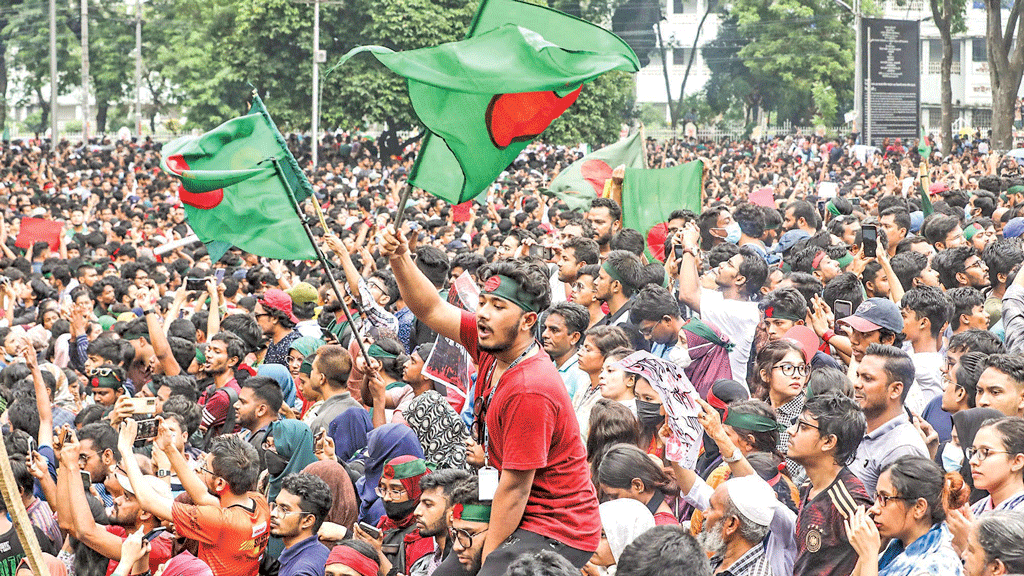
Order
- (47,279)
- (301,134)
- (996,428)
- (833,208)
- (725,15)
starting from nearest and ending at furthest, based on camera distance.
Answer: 1. (996,428)
2. (833,208)
3. (47,279)
4. (301,134)
5. (725,15)

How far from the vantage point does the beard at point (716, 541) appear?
15.0 ft

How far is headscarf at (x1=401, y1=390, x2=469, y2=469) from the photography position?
569 cm

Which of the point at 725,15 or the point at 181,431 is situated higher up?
the point at 725,15

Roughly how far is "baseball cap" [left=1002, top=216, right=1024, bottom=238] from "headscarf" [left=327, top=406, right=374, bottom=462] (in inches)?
234

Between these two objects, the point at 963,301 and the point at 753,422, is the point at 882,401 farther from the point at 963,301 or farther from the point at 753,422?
the point at 963,301

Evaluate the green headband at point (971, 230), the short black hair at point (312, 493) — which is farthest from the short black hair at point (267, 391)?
the green headband at point (971, 230)

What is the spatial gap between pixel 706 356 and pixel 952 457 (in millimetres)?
1813

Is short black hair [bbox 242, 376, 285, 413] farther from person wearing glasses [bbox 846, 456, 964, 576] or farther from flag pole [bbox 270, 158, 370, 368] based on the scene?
person wearing glasses [bbox 846, 456, 964, 576]

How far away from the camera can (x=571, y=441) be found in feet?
13.1

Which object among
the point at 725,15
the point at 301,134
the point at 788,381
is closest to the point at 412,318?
the point at 788,381

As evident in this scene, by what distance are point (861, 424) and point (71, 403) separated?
17.3 ft

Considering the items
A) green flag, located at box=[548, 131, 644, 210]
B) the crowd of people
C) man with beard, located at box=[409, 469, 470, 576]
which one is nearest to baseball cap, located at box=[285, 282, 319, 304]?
the crowd of people

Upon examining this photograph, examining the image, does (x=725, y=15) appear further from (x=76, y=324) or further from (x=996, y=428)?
(x=996, y=428)

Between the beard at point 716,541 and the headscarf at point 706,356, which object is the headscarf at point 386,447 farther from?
the headscarf at point 706,356
